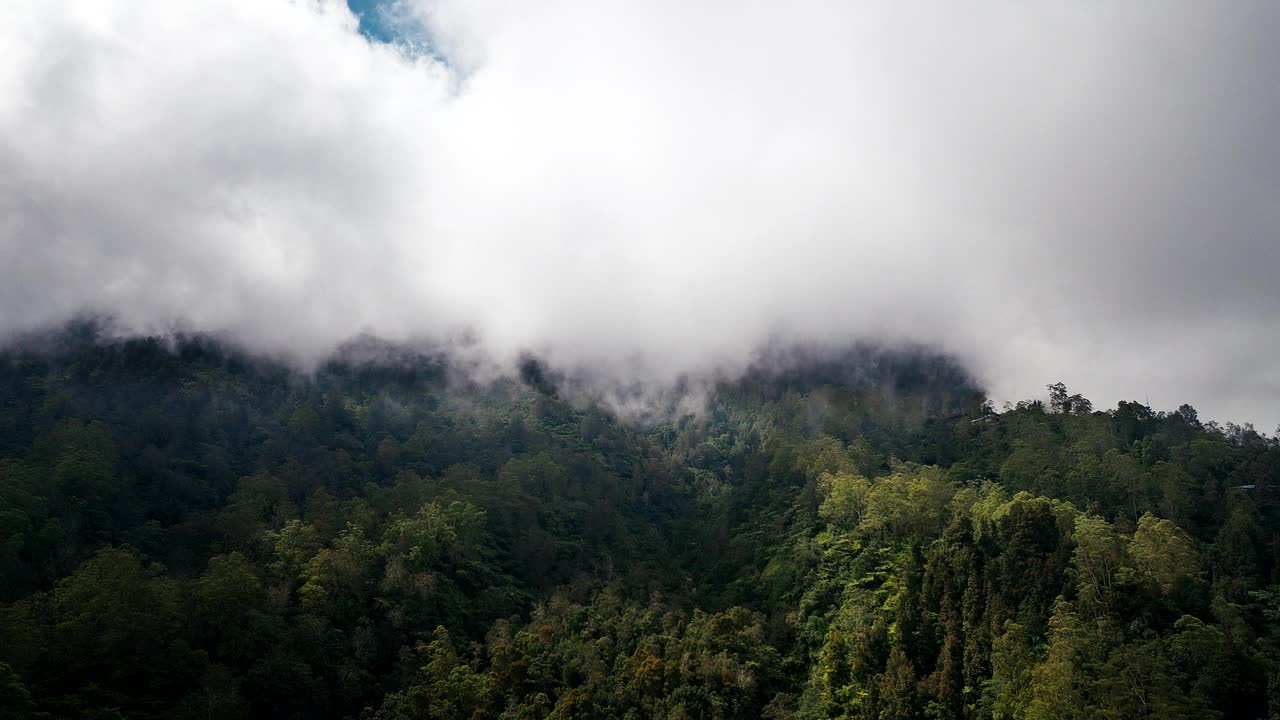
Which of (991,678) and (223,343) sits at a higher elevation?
(223,343)

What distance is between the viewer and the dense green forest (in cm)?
4584

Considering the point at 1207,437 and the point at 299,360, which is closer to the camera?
the point at 1207,437

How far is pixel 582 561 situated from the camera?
7731cm

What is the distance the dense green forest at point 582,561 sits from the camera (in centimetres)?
4584

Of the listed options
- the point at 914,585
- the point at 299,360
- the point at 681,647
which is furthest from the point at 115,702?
the point at 299,360

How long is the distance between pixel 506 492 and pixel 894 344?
64.3 meters

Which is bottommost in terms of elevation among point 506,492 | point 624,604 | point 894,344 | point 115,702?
point 115,702

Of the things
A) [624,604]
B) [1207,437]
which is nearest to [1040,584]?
[624,604]

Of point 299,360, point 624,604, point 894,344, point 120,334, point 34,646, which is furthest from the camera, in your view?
point 894,344

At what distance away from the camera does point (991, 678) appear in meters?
46.8

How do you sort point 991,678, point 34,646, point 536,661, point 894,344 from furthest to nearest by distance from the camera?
1. point 894,344
2. point 536,661
3. point 991,678
4. point 34,646

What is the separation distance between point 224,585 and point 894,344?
94284 millimetres

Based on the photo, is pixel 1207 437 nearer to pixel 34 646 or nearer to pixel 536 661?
pixel 536 661

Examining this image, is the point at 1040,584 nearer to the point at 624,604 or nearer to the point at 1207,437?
the point at 624,604
